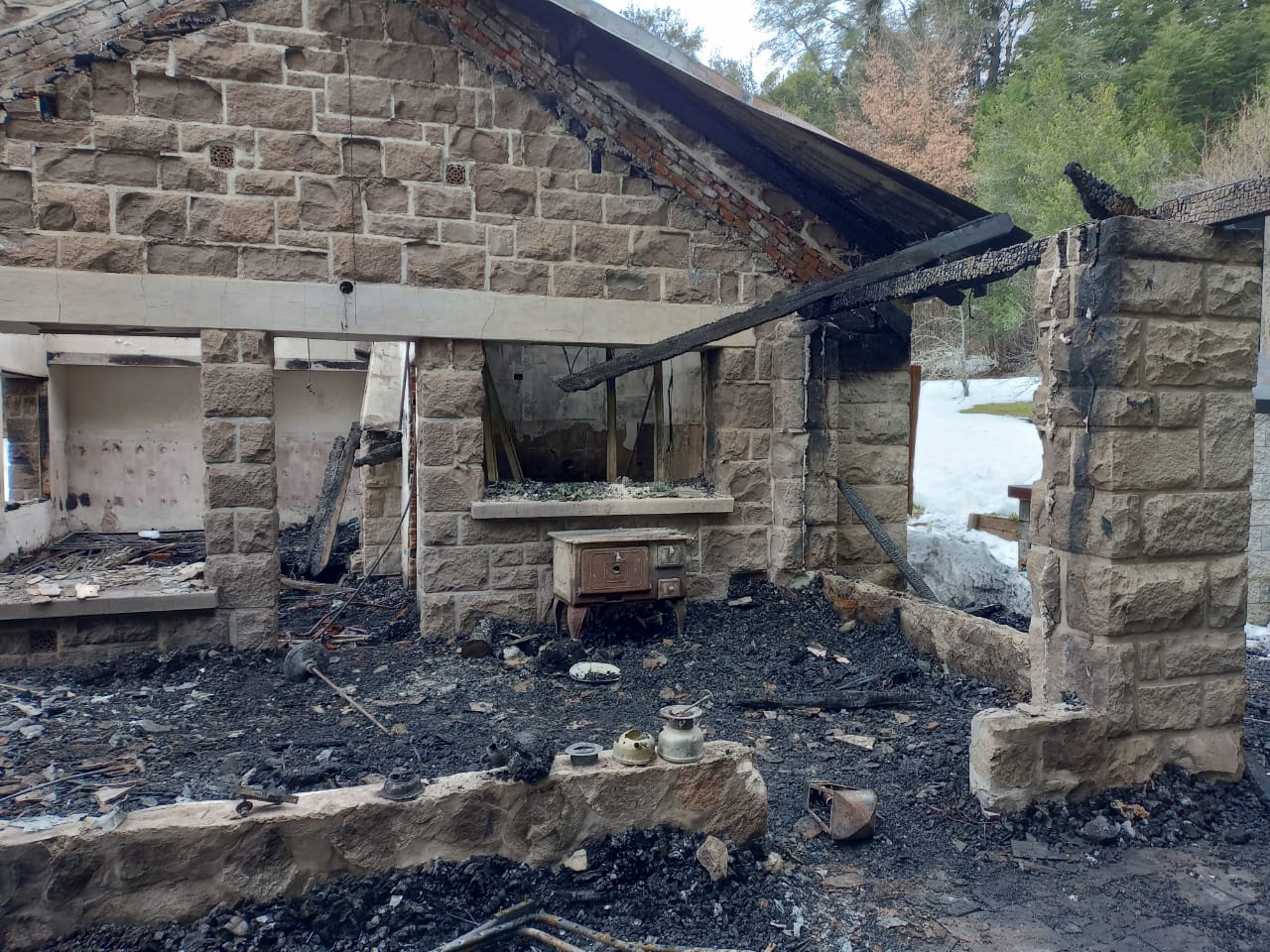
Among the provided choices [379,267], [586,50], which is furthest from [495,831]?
[586,50]

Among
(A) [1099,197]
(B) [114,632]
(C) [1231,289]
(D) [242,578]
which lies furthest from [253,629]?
(C) [1231,289]

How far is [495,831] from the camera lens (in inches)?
129

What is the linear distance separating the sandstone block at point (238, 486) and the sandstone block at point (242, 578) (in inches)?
16.1

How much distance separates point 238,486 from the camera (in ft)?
21.2

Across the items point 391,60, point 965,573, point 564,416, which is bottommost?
point 965,573

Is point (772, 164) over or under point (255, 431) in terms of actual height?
over

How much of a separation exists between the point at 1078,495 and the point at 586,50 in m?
5.29

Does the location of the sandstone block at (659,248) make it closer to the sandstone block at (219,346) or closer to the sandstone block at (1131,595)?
the sandstone block at (219,346)

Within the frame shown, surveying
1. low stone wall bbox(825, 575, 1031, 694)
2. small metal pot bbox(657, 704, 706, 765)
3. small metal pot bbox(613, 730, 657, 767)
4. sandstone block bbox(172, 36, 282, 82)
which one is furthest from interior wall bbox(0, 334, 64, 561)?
low stone wall bbox(825, 575, 1031, 694)

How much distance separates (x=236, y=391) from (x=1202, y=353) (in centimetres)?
625

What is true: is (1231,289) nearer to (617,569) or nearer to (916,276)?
(916,276)

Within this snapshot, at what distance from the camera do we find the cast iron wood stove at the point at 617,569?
661 cm

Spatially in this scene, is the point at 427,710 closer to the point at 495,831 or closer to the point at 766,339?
the point at 495,831

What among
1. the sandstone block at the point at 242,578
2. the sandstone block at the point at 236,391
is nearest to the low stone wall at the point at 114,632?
the sandstone block at the point at 242,578
